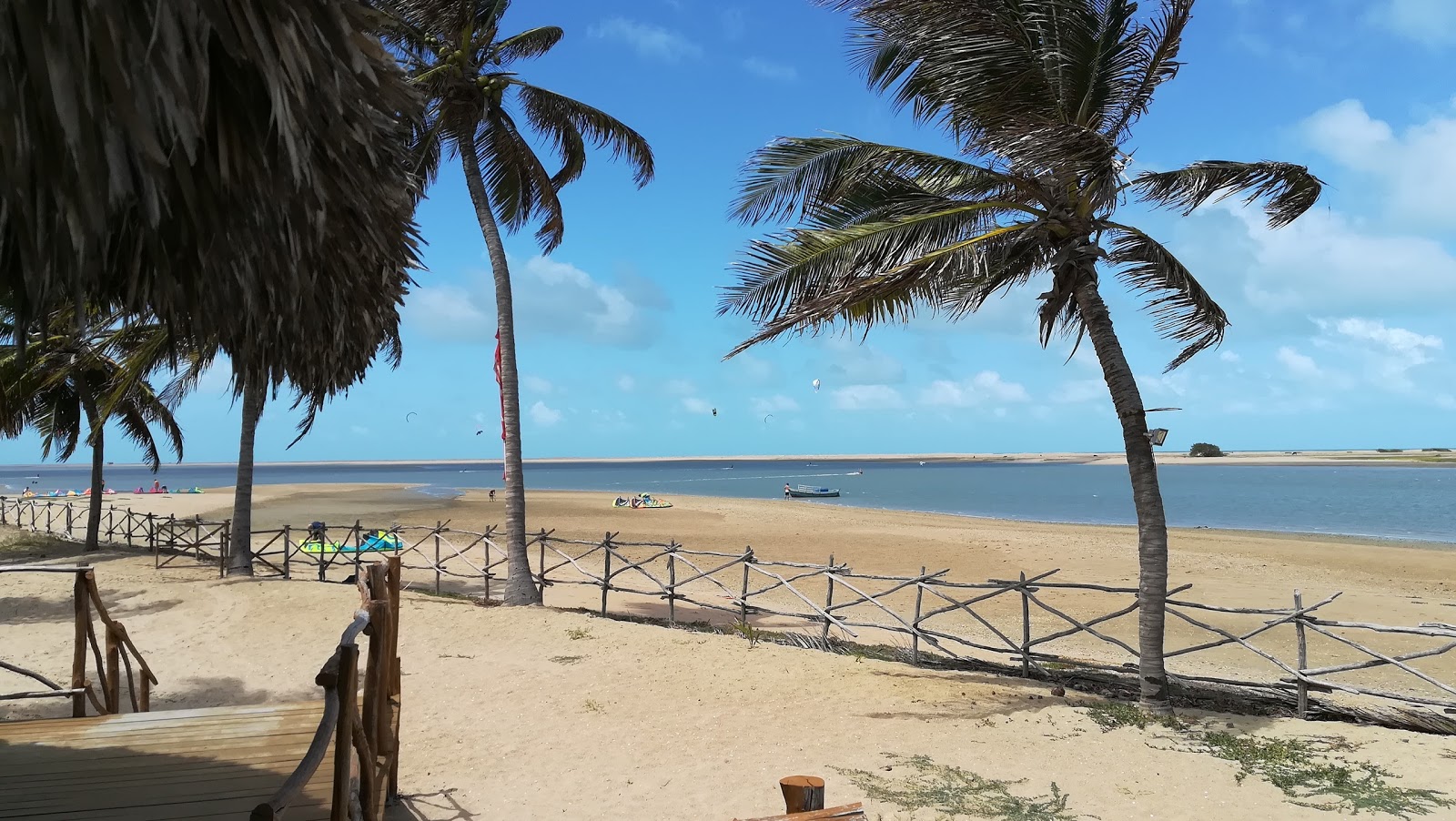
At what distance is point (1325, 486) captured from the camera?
5878 centimetres

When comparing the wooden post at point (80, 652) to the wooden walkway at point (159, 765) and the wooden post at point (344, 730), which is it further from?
the wooden post at point (344, 730)

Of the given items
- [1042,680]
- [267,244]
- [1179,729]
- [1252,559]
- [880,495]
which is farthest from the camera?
[880,495]

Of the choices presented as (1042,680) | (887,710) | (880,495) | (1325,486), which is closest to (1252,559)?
(1042,680)

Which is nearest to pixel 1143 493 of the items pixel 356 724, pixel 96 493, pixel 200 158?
pixel 356 724

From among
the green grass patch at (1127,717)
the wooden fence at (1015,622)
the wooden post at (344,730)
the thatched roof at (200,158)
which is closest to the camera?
the thatched roof at (200,158)

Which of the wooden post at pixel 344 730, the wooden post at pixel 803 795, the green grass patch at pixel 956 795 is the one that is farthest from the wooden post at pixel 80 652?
the green grass patch at pixel 956 795

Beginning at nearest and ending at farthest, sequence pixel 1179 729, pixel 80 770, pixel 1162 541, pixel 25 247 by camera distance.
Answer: pixel 25 247, pixel 80 770, pixel 1179 729, pixel 1162 541

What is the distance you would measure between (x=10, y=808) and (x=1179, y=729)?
759cm

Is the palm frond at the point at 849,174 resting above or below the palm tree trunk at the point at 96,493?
above

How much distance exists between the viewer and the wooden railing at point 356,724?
2.16 metres

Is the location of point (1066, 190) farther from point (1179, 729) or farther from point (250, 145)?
point (250, 145)

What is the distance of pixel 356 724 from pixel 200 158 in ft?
6.51

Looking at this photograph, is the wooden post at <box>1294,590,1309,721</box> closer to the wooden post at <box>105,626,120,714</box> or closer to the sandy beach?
the sandy beach

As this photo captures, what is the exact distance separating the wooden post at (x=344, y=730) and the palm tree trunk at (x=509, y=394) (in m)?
9.58
